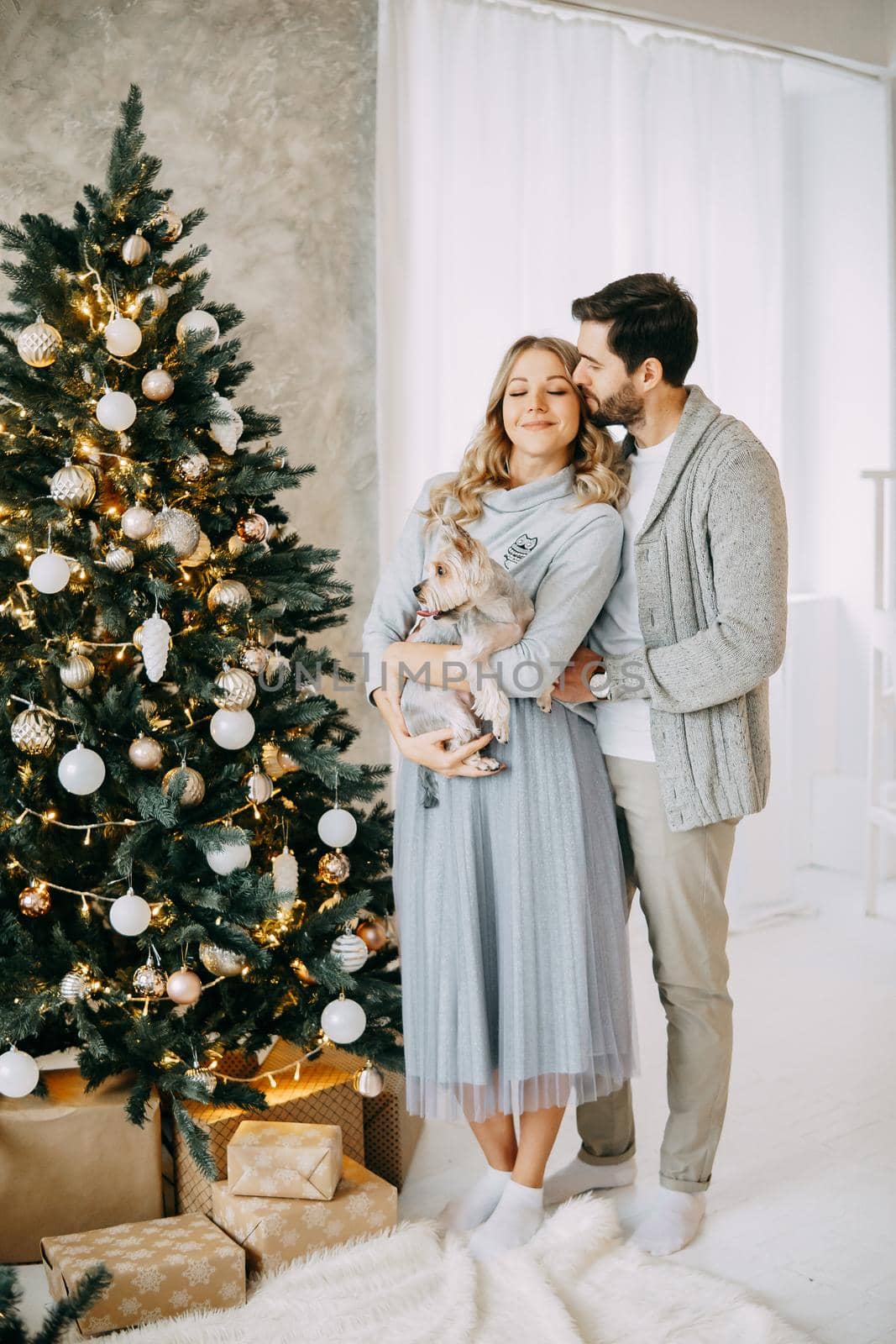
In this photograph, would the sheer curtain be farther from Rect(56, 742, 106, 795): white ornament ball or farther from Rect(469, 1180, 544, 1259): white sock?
Rect(469, 1180, 544, 1259): white sock

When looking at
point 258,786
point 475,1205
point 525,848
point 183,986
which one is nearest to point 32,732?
point 258,786

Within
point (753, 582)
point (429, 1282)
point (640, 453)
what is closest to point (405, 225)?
point (640, 453)

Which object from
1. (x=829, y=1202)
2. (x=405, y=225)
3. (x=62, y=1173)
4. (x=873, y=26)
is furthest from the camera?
(x=873, y=26)

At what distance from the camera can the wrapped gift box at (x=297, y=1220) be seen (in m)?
1.84

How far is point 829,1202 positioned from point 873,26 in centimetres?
363

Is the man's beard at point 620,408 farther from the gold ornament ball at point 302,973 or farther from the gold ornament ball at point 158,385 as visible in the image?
the gold ornament ball at point 302,973

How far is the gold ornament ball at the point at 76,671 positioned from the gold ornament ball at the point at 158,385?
437 millimetres

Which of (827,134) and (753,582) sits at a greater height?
(827,134)

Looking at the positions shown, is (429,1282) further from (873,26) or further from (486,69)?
(873,26)

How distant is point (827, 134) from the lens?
403cm

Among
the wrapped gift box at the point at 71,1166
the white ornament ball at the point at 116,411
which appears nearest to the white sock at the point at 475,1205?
the wrapped gift box at the point at 71,1166

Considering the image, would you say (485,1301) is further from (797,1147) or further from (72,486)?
(72,486)

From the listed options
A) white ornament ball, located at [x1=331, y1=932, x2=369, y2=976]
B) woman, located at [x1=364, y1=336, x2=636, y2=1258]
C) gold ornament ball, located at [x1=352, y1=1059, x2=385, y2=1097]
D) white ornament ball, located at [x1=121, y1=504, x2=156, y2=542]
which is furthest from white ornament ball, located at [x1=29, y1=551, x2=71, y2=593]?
gold ornament ball, located at [x1=352, y1=1059, x2=385, y2=1097]

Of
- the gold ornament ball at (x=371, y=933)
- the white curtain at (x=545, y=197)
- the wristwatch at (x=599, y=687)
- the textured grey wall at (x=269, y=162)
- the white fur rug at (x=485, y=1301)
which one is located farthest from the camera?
the white curtain at (x=545, y=197)
